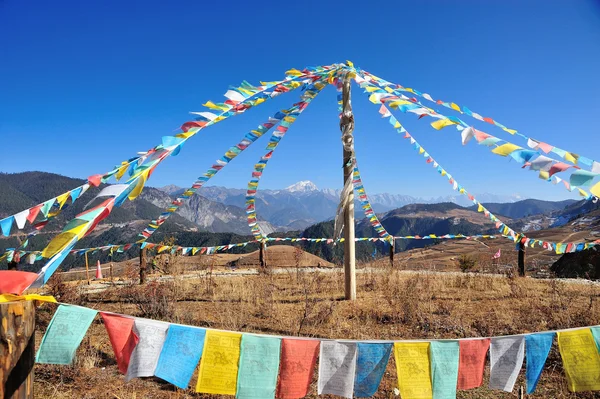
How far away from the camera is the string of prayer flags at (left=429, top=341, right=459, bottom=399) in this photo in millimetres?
3805

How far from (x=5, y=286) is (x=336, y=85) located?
7963 mm

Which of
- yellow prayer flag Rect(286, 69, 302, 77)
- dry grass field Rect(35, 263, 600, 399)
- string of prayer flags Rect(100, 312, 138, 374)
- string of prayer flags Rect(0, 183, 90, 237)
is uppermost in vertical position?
yellow prayer flag Rect(286, 69, 302, 77)

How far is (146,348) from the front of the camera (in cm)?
374

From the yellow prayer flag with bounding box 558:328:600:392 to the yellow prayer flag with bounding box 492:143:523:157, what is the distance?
2.63m

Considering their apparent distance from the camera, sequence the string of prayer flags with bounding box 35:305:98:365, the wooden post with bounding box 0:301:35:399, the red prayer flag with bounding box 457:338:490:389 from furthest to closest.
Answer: the red prayer flag with bounding box 457:338:490:389
the string of prayer flags with bounding box 35:305:98:365
the wooden post with bounding box 0:301:35:399

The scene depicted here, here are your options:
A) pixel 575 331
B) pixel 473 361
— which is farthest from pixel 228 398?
pixel 575 331

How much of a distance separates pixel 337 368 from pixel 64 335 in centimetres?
278

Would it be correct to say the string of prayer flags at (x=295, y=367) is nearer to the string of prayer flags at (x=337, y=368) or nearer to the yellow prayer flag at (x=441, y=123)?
the string of prayer flags at (x=337, y=368)

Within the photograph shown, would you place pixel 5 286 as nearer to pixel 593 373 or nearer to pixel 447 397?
pixel 447 397

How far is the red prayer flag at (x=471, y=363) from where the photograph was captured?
3.95 m

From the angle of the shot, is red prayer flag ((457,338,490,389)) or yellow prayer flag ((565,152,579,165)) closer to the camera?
red prayer flag ((457,338,490,389))

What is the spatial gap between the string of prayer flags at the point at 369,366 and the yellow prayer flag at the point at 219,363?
128 cm

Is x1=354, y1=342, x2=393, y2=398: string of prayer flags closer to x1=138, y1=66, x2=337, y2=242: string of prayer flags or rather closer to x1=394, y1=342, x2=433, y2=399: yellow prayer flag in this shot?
x1=394, y1=342, x2=433, y2=399: yellow prayer flag

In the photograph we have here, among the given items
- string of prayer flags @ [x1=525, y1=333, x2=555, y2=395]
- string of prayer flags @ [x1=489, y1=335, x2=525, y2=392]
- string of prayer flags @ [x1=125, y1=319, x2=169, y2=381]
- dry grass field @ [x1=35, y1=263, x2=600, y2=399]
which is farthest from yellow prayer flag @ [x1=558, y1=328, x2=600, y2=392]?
string of prayer flags @ [x1=125, y1=319, x2=169, y2=381]
